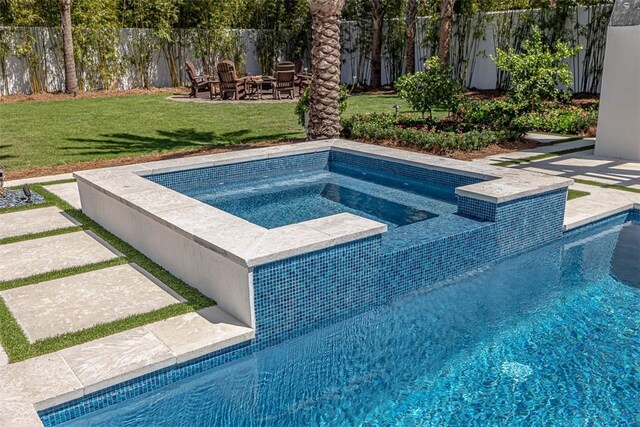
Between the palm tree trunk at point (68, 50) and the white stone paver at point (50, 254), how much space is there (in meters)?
14.0

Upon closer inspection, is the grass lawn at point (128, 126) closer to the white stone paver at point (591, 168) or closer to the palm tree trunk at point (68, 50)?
the palm tree trunk at point (68, 50)

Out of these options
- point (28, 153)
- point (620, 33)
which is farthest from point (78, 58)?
point (620, 33)

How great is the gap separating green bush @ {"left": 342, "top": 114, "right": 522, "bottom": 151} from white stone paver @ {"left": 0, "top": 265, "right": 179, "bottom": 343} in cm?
637

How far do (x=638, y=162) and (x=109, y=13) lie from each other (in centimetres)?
1767

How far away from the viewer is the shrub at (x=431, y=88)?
11.3 m

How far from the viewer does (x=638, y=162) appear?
374 inches

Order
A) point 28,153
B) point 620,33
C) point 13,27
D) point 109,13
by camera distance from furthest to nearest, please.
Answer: point 109,13 → point 13,27 → point 28,153 → point 620,33

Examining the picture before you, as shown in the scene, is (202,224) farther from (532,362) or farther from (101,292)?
(532,362)

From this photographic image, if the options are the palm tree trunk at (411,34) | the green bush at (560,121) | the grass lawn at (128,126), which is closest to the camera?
the grass lawn at (128,126)

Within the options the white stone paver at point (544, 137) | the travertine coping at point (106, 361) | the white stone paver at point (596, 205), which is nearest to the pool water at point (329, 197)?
the white stone paver at point (596, 205)

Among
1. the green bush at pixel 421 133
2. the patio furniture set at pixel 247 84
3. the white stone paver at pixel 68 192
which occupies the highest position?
the patio furniture set at pixel 247 84

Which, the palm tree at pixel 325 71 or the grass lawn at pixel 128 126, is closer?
the palm tree at pixel 325 71

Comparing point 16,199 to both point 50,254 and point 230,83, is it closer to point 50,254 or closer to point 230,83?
point 50,254

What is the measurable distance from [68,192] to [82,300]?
370 cm
